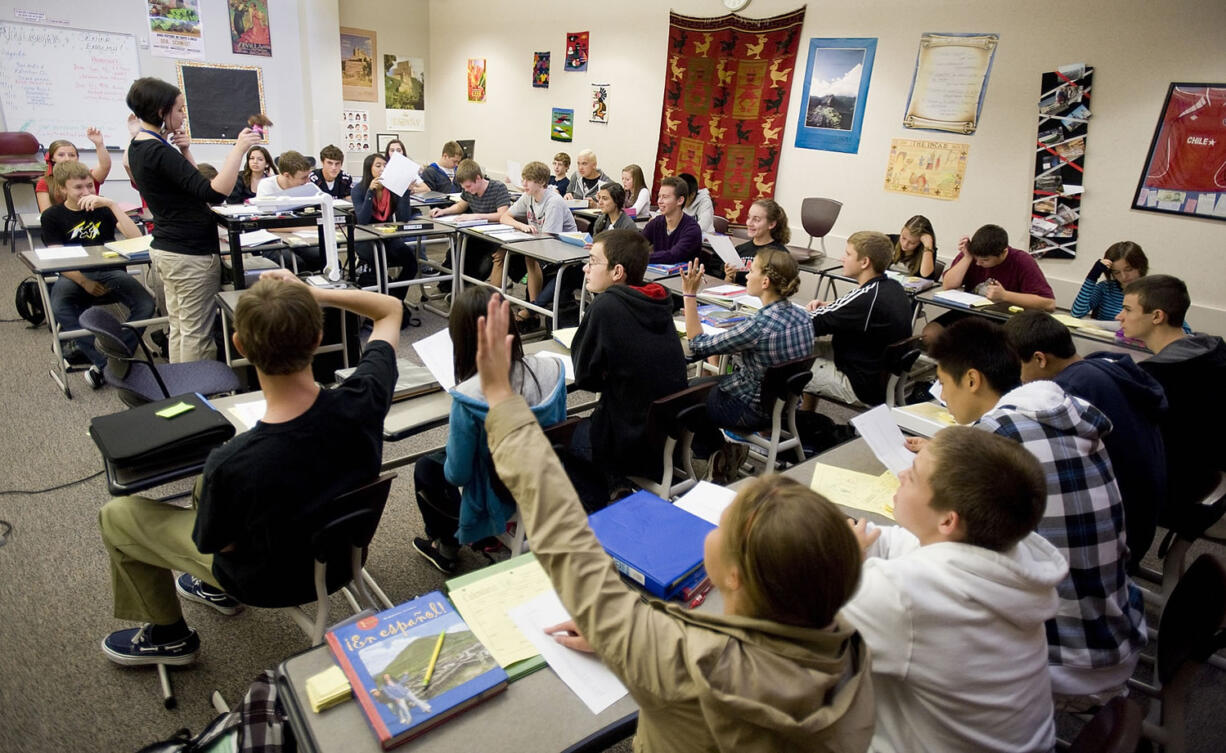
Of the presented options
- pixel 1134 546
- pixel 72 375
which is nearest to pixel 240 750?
pixel 1134 546

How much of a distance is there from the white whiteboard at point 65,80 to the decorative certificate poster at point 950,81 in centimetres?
795

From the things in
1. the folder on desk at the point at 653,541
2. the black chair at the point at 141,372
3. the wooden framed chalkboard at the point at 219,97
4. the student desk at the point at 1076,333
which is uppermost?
the wooden framed chalkboard at the point at 219,97

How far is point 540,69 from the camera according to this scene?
8562 mm

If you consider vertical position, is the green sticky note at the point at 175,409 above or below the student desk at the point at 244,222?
below

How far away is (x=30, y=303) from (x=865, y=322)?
544 cm

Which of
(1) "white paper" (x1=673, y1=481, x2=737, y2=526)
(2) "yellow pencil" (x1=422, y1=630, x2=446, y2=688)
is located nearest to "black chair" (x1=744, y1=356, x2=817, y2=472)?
(1) "white paper" (x1=673, y1=481, x2=737, y2=526)

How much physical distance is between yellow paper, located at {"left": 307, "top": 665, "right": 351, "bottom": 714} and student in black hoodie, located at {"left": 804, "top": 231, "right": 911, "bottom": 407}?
8.96ft

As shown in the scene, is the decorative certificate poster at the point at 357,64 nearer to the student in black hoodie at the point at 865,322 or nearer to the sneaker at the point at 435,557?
the student in black hoodie at the point at 865,322

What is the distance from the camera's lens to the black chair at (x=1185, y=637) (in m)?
1.37

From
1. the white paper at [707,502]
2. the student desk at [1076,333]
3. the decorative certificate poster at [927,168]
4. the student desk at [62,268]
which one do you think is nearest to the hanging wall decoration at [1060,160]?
the decorative certificate poster at [927,168]

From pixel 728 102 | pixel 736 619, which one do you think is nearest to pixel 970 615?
pixel 736 619

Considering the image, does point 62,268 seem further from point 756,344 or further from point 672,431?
point 756,344

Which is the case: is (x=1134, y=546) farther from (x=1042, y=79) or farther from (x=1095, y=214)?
(x=1042, y=79)

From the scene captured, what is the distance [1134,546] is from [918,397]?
1.61 meters
